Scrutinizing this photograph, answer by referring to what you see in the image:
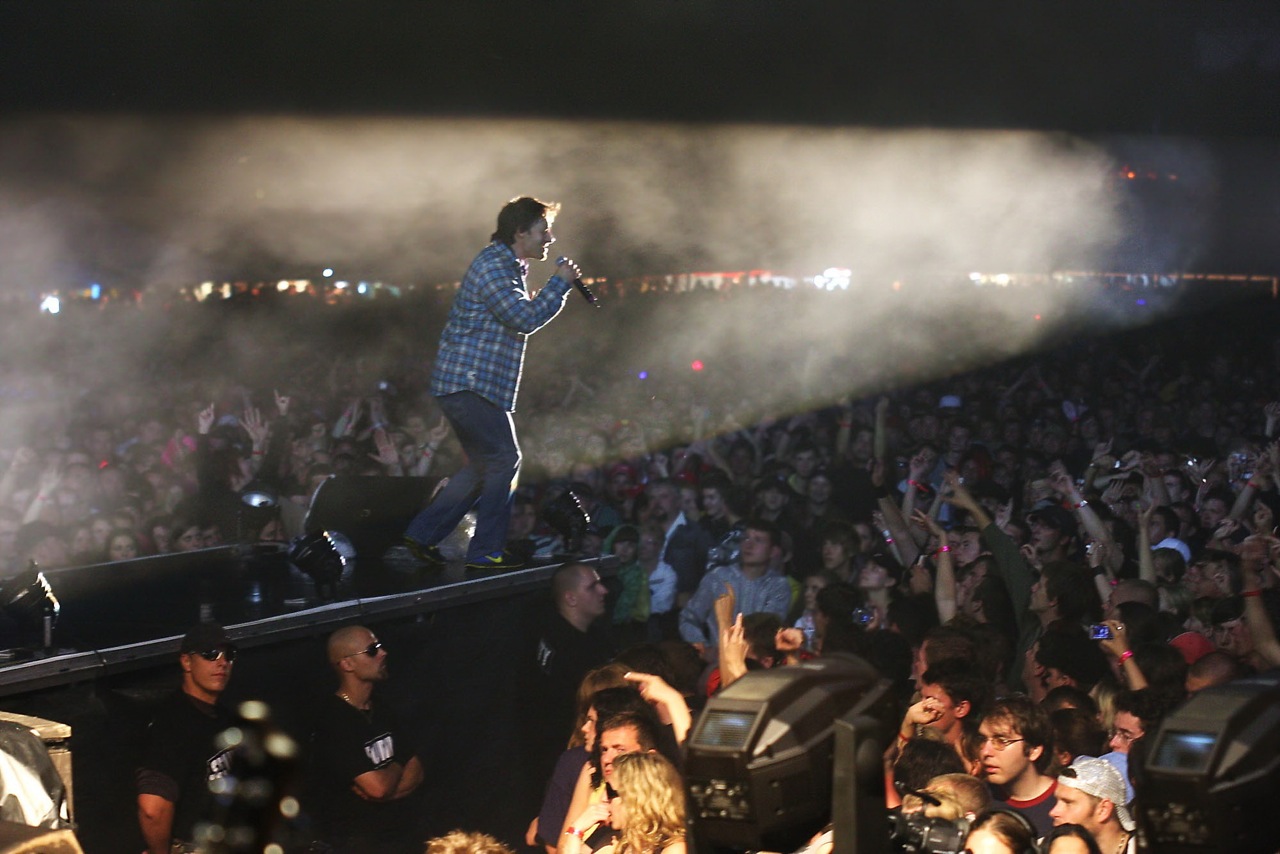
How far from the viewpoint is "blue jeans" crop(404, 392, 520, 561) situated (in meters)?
4.86

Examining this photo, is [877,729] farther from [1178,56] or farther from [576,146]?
[576,146]

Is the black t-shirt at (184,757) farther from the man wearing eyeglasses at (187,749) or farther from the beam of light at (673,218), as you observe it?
the beam of light at (673,218)

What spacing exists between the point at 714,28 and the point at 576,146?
1.71m

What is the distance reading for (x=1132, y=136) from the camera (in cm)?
773

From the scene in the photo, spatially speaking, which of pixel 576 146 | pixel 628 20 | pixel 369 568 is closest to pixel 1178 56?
pixel 628 20

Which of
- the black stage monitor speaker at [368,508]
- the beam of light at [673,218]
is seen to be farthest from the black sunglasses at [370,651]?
the beam of light at [673,218]

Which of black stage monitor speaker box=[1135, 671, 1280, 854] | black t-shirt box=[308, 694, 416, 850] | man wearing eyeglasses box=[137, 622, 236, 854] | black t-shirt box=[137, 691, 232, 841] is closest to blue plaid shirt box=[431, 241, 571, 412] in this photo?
black t-shirt box=[308, 694, 416, 850]

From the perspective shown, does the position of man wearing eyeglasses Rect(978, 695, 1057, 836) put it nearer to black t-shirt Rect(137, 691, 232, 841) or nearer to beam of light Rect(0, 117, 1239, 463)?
black t-shirt Rect(137, 691, 232, 841)

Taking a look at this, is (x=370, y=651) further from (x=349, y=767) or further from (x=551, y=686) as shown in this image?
(x=551, y=686)

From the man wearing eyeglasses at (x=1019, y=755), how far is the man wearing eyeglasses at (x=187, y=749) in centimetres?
194

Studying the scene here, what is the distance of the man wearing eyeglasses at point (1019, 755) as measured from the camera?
3084 millimetres

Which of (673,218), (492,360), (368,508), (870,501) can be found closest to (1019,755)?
(492,360)

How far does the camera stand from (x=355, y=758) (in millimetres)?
3885

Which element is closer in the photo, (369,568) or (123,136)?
(369,568)
